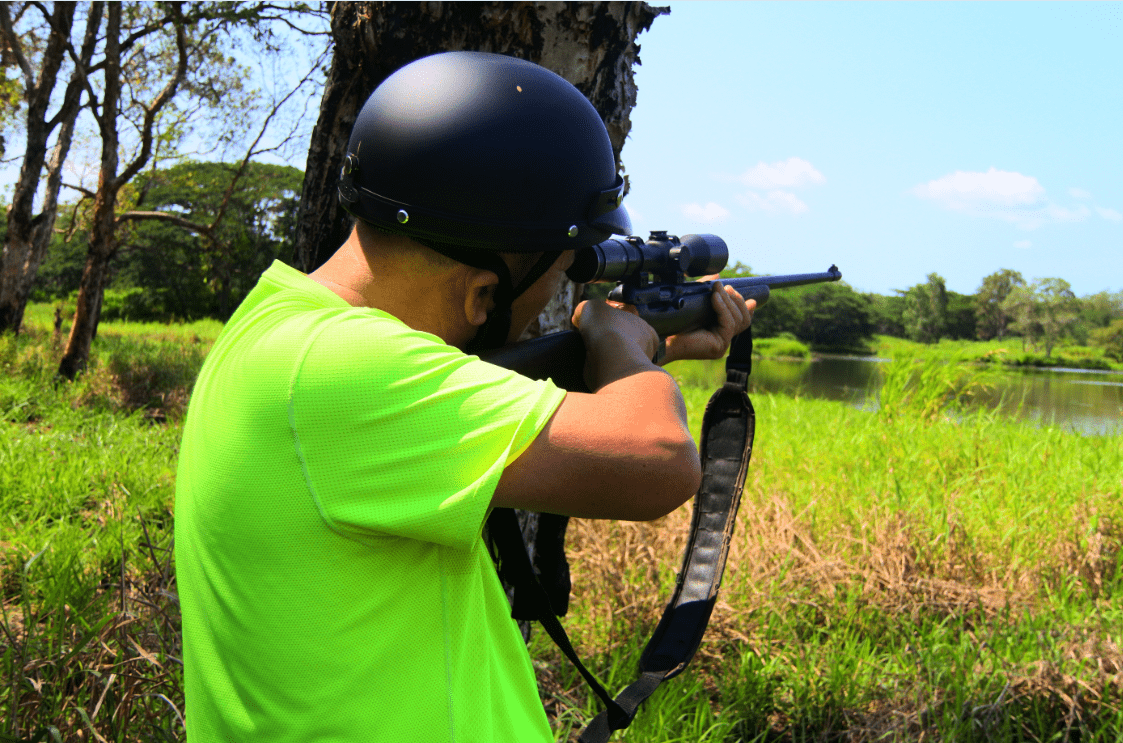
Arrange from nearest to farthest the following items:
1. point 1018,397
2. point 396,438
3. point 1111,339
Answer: point 396,438
point 1018,397
point 1111,339

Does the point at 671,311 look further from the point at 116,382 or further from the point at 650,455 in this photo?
the point at 116,382

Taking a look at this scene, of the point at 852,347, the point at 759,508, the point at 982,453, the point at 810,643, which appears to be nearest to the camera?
the point at 810,643

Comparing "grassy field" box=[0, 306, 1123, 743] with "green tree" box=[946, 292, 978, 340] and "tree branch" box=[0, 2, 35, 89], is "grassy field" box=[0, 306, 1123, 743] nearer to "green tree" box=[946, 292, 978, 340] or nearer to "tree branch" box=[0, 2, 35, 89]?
"tree branch" box=[0, 2, 35, 89]

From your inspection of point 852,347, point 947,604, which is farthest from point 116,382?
point 852,347

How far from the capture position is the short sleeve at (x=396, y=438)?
97cm

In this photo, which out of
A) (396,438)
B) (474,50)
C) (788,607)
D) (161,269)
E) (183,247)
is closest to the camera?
(396,438)

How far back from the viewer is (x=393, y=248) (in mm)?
1343

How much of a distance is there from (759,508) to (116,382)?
805cm

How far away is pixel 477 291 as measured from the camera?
139 cm

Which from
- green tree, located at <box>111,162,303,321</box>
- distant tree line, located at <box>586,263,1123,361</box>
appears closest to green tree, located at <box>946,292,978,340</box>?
distant tree line, located at <box>586,263,1123,361</box>

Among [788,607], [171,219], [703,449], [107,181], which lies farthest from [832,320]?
[703,449]

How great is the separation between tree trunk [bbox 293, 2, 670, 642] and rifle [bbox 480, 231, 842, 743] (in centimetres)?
37

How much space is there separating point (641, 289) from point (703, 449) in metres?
0.69

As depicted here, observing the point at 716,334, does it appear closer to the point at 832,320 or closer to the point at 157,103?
the point at 157,103
